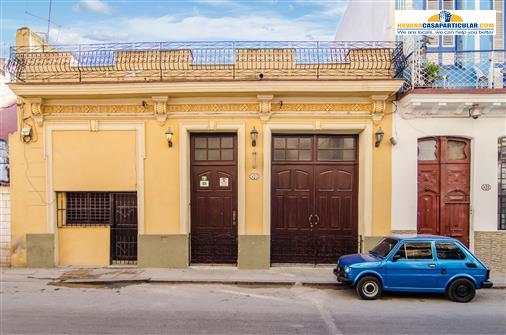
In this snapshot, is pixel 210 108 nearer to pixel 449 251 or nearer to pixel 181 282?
pixel 181 282

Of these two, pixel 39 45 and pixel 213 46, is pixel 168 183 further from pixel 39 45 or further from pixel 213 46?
pixel 39 45

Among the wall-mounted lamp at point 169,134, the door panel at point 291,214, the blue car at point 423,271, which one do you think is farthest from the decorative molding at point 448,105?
the wall-mounted lamp at point 169,134

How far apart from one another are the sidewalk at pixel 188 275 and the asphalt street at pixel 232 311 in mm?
280

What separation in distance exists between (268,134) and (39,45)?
700cm

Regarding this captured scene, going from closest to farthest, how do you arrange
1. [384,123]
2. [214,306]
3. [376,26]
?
1. [214,306]
2. [384,123]
3. [376,26]

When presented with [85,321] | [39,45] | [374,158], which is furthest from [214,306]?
[39,45]

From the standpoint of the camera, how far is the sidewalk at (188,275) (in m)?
8.90

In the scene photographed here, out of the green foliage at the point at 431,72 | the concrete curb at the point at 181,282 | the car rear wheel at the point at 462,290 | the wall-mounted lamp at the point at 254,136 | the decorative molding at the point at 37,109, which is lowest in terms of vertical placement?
the concrete curb at the point at 181,282

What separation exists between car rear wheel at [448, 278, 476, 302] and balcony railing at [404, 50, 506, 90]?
4.79 metres

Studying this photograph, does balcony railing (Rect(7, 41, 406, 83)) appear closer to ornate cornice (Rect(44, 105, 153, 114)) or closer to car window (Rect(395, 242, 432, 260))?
ornate cornice (Rect(44, 105, 153, 114))

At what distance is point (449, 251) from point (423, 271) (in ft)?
2.33

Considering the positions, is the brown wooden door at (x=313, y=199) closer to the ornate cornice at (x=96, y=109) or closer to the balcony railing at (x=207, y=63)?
the balcony railing at (x=207, y=63)

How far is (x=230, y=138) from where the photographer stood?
1045 centimetres

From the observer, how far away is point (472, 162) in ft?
32.7
